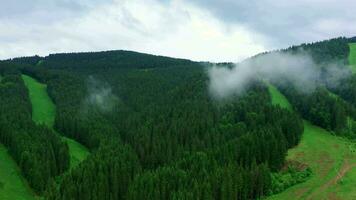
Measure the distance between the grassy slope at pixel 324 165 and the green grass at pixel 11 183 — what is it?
84.1m

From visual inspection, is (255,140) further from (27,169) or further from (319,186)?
(27,169)

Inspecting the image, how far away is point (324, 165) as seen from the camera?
160 metres

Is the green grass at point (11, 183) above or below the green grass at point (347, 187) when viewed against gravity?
below

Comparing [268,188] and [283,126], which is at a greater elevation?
[283,126]

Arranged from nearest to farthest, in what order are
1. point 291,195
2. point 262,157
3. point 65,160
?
point 291,195 < point 262,157 < point 65,160

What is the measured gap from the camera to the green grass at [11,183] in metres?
153

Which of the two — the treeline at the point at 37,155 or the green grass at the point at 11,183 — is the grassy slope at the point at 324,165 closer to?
the treeline at the point at 37,155

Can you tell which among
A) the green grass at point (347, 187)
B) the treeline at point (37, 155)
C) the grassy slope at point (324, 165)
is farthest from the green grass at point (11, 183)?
the green grass at point (347, 187)

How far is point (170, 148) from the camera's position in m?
198

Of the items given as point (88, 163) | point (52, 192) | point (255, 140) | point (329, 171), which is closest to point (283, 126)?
point (255, 140)

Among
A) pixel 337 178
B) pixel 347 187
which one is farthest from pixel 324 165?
pixel 347 187

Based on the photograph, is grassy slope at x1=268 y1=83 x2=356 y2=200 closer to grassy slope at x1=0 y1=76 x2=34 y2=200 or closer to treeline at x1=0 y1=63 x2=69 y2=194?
treeline at x1=0 y1=63 x2=69 y2=194

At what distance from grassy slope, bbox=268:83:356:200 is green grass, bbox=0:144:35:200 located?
84.1 metres

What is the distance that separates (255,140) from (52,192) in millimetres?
74516
